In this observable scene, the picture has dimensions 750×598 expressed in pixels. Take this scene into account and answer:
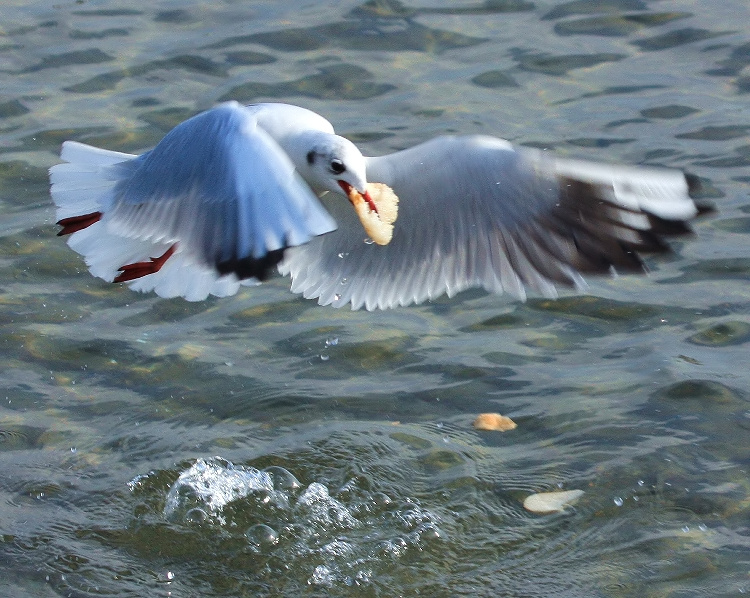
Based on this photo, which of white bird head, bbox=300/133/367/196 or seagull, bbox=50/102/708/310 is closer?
seagull, bbox=50/102/708/310

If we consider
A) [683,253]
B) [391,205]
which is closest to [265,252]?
[391,205]

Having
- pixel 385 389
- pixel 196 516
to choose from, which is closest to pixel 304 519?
pixel 196 516

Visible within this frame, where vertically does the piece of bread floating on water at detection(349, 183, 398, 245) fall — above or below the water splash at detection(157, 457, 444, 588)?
above

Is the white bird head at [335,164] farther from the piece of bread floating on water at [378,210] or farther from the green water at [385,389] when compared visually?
the green water at [385,389]

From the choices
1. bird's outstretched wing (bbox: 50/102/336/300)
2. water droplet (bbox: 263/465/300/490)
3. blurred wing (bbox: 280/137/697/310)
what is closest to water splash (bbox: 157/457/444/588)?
water droplet (bbox: 263/465/300/490)

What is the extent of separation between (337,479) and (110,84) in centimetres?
387

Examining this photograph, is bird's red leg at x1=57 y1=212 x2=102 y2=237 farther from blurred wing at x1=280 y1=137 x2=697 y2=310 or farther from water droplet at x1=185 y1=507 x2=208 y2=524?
water droplet at x1=185 y1=507 x2=208 y2=524

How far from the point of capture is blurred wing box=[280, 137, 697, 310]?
4148 mm

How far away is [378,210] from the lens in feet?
14.4

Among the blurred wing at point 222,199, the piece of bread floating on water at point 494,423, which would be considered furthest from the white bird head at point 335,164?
the piece of bread floating on water at point 494,423

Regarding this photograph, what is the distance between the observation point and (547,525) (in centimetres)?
424

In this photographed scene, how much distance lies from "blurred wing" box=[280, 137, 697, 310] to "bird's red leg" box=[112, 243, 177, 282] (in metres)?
0.56

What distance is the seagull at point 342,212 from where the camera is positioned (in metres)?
3.84

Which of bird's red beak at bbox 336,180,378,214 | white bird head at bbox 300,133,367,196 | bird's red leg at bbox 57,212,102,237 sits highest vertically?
white bird head at bbox 300,133,367,196
